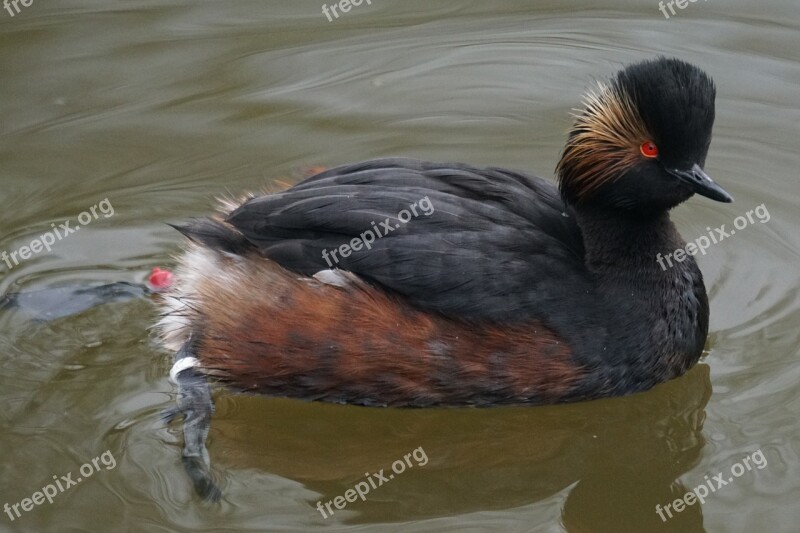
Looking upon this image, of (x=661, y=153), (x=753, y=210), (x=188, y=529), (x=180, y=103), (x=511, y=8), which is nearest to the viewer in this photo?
(x=188, y=529)

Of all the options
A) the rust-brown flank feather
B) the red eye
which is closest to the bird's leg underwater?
the rust-brown flank feather

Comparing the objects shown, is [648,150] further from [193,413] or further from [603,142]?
[193,413]

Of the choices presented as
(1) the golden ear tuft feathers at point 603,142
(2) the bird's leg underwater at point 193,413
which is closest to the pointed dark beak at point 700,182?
(1) the golden ear tuft feathers at point 603,142

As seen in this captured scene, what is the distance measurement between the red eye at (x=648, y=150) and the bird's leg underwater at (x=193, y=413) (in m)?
2.12

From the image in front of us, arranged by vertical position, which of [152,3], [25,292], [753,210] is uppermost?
[152,3]

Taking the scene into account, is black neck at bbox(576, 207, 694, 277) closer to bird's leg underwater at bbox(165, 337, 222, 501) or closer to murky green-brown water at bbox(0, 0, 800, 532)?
murky green-brown water at bbox(0, 0, 800, 532)

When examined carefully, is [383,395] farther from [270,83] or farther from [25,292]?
[270,83]

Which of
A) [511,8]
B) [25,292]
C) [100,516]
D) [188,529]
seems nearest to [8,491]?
[100,516]

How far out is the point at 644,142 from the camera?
518cm

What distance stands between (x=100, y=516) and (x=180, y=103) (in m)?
3.42

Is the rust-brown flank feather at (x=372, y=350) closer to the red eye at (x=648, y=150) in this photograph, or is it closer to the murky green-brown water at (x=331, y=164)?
the murky green-brown water at (x=331, y=164)

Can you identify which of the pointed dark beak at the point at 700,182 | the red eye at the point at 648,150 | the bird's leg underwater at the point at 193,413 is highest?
the red eye at the point at 648,150

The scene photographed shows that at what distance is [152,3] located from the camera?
8.52 meters

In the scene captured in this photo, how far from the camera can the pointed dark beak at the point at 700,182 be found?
16.8 feet
